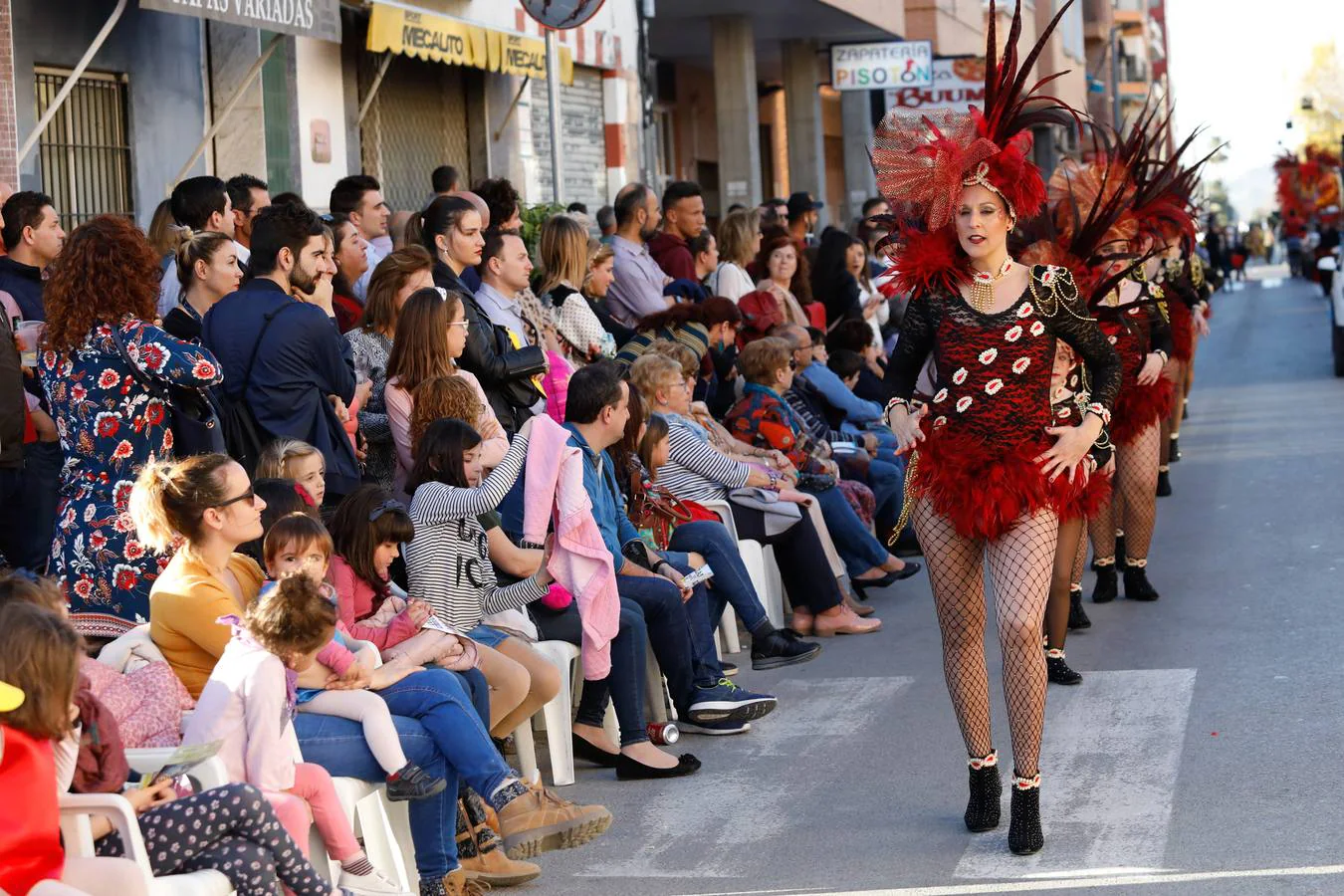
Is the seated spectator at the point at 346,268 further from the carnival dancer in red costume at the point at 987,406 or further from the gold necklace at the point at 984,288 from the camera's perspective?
the gold necklace at the point at 984,288

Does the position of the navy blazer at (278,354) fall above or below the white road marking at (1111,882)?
above

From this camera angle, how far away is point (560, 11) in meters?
12.7

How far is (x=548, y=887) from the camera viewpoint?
20.0 ft

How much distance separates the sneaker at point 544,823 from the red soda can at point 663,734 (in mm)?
1328

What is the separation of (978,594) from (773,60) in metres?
29.1

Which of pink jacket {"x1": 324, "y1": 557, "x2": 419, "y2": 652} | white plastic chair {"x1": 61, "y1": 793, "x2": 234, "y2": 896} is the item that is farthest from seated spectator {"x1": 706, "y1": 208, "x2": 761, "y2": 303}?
white plastic chair {"x1": 61, "y1": 793, "x2": 234, "y2": 896}

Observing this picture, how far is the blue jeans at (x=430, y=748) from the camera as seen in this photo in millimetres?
5777

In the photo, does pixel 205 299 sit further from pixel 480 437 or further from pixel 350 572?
pixel 350 572

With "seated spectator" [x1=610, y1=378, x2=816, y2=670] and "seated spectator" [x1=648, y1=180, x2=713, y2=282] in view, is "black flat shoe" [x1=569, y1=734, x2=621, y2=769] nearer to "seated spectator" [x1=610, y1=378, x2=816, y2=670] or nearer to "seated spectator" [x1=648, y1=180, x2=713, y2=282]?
"seated spectator" [x1=610, y1=378, x2=816, y2=670]

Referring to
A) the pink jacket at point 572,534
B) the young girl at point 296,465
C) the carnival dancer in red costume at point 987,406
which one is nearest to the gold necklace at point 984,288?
the carnival dancer in red costume at point 987,406

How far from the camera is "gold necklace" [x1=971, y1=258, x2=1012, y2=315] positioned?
6254 mm

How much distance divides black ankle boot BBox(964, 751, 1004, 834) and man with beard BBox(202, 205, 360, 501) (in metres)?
2.94

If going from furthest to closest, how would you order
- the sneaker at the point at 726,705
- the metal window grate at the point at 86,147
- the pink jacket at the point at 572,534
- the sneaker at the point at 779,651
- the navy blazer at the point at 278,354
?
1. the metal window grate at the point at 86,147
2. the sneaker at the point at 779,651
3. the sneaker at the point at 726,705
4. the navy blazer at the point at 278,354
5. the pink jacket at the point at 572,534

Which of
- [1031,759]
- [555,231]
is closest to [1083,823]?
[1031,759]
